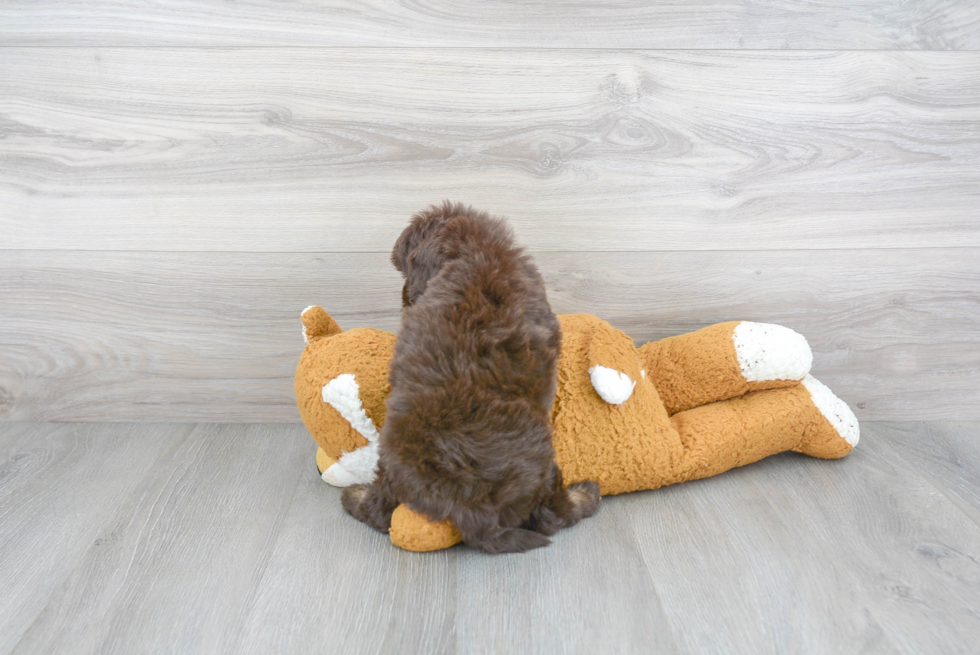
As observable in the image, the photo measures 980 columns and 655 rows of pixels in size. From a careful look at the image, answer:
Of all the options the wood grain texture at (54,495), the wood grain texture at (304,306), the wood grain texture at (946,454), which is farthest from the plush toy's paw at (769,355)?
the wood grain texture at (54,495)

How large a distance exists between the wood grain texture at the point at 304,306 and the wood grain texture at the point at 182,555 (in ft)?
0.48

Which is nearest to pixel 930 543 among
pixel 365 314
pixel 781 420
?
pixel 781 420

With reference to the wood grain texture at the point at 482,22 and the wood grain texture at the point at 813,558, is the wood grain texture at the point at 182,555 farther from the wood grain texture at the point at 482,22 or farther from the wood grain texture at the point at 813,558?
the wood grain texture at the point at 482,22

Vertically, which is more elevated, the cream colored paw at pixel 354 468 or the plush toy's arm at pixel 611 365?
the plush toy's arm at pixel 611 365

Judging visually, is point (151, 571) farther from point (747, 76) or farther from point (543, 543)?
point (747, 76)

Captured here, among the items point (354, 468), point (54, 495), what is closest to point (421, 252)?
point (354, 468)

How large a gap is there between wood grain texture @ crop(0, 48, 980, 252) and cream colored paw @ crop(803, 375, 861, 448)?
24 centimetres

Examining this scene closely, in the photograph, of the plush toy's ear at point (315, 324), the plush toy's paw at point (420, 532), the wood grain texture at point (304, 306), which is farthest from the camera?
the wood grain texture at point (304, 306)

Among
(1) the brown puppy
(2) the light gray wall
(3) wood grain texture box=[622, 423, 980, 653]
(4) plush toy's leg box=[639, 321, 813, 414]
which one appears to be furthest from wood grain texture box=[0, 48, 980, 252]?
(3) wood grain texture box=[622, 423, 980, 653]

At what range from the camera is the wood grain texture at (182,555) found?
0.67 m

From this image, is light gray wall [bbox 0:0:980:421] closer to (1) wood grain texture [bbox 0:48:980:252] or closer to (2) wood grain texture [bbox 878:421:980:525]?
(1) wood grain texture [bbox 0:48:980:252]

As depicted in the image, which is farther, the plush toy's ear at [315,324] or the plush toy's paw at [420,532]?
the plush toy's ear at [315,324]

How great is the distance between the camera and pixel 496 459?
728 millimetres

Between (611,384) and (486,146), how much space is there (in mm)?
433
